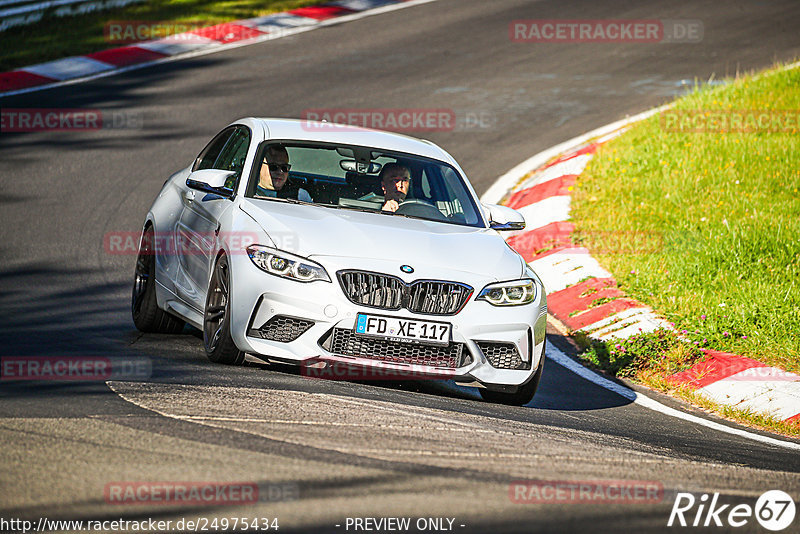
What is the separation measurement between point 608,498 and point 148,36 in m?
15.7

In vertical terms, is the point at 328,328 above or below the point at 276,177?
below

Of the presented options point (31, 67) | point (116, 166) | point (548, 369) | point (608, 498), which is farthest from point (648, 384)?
point (31, 67)

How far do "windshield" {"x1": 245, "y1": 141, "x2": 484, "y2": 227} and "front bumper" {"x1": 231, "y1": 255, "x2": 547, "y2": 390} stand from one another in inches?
42.7

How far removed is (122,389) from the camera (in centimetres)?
575

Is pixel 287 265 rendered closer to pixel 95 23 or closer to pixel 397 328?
pixel 397 328

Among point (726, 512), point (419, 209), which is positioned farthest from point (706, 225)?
point (726, 512)

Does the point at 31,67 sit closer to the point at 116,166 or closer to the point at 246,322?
the point at 116,166

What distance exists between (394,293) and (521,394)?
1.15 metres

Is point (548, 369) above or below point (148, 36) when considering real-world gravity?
below

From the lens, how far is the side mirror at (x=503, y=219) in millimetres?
7898

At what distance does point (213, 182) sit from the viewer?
24.0 ft

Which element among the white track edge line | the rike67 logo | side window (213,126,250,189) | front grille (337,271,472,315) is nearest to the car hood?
front grille (337,271,472,315)

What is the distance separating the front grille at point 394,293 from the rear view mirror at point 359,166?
166 centimetres

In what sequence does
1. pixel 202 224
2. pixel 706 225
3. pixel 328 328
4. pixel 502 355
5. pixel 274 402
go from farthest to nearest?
pixel 706 225 < pixel 202 224 < pixel 502 355 < pixel 328 328 < pixel 274 402
